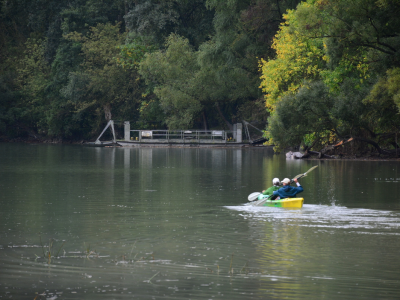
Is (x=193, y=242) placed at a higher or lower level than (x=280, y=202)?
lower

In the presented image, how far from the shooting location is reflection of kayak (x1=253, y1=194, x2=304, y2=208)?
814 inches

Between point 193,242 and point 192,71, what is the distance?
58527mm

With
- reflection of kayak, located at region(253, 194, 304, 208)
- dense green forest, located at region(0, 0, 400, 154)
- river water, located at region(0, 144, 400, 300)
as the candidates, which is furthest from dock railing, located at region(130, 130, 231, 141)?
reflection of kayak, located at region(253, 194, 304, 208)

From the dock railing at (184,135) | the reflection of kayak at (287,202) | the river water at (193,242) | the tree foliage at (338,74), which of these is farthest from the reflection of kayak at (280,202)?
the dock railing at (184,135)

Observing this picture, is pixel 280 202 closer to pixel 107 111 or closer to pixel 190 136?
pixel 190 136

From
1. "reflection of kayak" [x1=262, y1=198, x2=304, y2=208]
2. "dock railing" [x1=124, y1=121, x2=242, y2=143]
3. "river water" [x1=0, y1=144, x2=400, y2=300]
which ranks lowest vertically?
"river water" [x1=0, y1=144, x2=400, y2=300]

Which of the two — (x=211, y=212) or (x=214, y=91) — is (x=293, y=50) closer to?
(x=214, y=91)

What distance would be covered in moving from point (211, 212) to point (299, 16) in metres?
24.6

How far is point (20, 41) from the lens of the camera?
86.5 meters

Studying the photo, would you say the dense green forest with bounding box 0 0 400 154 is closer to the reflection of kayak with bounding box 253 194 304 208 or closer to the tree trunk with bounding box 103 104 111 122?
the tree trunk with bounding box 103 104 111 122

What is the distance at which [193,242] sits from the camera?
15.0 m

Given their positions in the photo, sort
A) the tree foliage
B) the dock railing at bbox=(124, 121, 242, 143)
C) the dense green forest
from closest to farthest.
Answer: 1. the tree foliage
2. the dense green forest
3. the dock railing at bbox=(124, 121, 242, 143)

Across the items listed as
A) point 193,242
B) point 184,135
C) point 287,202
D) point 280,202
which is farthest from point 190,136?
point 193,242

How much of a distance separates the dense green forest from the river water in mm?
15204
